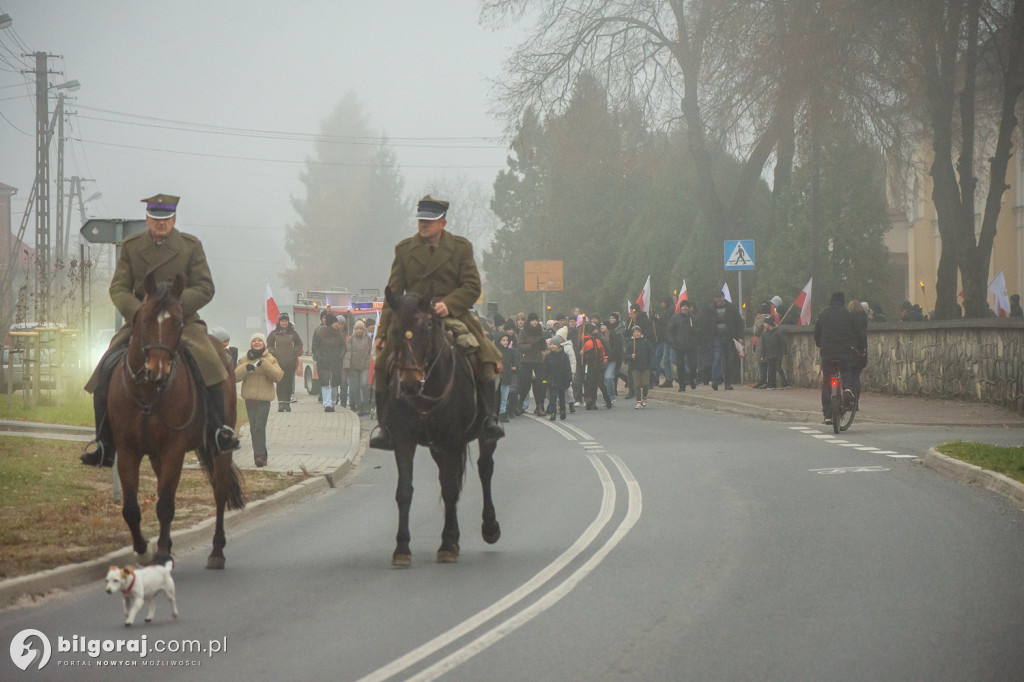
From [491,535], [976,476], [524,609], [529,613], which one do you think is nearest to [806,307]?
[976,476]

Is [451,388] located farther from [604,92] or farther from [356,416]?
[604,92]

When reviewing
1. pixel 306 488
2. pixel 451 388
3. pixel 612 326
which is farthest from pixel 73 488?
pixel 612 326

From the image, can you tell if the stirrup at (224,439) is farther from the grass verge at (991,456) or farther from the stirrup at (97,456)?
the grass verge at (991,456)

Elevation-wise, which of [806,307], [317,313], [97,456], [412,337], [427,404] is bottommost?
[97,456]

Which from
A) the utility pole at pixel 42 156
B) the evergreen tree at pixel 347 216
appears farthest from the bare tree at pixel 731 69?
the evergreen tree at pixel 347 216

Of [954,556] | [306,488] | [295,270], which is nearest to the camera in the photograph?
[954,556]

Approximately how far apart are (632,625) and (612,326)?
22.6 metres

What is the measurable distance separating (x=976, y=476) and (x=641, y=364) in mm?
14905

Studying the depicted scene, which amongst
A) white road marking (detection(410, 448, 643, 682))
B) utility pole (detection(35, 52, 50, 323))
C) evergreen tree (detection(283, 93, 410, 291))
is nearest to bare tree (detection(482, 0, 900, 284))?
utility pole (detection(35, 52, 50, 323))

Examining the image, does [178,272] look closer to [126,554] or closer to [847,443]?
[126,554]

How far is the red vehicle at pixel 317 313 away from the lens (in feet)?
124

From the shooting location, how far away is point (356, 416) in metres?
26.7

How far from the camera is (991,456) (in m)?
14.3

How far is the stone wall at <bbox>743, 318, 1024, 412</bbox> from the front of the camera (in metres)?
21.9
